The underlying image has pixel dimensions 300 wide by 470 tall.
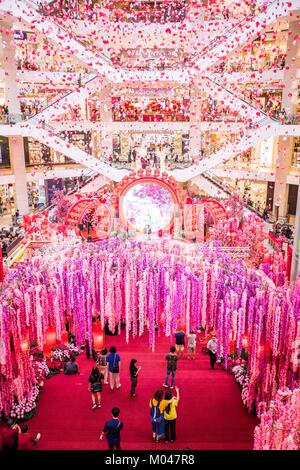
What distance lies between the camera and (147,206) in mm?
11688

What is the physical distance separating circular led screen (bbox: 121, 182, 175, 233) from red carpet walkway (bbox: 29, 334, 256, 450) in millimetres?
4656

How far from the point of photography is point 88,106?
22.7 meters

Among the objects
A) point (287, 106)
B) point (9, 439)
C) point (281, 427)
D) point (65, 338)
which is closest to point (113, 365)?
point (65, 338)

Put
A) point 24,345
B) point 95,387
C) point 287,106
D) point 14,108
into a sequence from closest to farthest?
point 95,387 → point 24,345 → point 14,108 → point 287,106

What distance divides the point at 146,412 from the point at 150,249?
2.79m

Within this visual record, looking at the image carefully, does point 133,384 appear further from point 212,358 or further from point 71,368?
point 212,358

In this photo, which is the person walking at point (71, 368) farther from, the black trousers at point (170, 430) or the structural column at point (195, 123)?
the structural column at point (195, 123)

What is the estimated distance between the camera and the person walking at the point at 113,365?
683 cm

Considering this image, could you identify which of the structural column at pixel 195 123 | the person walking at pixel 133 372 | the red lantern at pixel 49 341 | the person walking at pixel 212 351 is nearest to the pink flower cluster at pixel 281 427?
the person walking at pixel 133 372

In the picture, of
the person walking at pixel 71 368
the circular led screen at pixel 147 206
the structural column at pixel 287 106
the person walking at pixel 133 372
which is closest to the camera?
the person walking at pixel 133 372

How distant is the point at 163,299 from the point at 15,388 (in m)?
2.78

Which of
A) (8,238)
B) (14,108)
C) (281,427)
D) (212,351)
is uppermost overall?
(14,108)

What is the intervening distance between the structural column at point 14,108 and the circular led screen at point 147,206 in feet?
21.6
